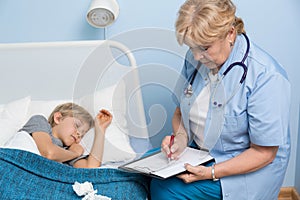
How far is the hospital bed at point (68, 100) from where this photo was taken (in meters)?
1.58

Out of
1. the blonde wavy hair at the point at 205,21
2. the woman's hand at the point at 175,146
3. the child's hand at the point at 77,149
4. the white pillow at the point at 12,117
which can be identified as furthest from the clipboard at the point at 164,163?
the white pillow at the point at 12,117

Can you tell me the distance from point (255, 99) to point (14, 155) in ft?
2.72

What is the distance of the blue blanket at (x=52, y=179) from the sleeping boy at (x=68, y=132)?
4.8 inches

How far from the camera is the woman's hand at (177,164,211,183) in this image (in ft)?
5.24

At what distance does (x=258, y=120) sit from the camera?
60.2 inches

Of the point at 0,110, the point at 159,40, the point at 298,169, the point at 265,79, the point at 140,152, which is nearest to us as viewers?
the point at 265,79

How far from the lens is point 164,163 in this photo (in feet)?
5.44

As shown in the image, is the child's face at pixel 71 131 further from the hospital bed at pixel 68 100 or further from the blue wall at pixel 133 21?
the blue wall at pixel 133 21

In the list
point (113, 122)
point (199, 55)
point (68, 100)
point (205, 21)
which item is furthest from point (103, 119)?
point (205, 21)

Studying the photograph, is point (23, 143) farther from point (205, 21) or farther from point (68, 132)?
point (205, 21)

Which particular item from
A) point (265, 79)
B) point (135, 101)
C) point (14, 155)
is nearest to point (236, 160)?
point (265, 79)

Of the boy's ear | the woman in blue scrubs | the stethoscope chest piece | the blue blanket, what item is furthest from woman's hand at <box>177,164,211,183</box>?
the boy's ear

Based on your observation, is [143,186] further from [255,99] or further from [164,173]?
[255,99]

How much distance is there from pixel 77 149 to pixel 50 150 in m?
0.13
